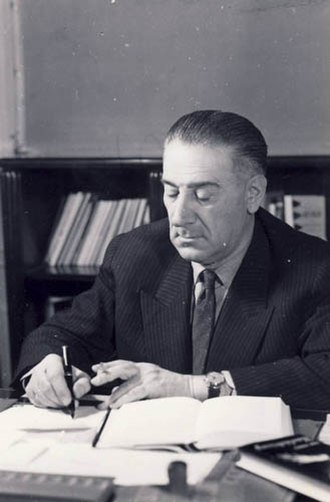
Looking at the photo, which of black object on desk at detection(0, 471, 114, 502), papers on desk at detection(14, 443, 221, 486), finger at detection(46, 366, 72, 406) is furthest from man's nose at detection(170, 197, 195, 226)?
black object on desk at detection(0, 471, 114, 502)

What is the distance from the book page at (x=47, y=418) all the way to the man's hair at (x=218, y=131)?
0.71 m

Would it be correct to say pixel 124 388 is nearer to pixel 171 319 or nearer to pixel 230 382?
pixel 230 382

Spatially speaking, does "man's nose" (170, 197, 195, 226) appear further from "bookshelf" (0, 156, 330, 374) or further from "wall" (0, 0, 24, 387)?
"wall" (0, 0, 24, 387)

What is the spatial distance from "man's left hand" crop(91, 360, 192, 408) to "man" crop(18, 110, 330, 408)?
155 mm

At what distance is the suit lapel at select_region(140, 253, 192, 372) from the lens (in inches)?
75.2

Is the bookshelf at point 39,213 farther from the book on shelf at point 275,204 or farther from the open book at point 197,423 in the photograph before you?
the open book at point 197,423

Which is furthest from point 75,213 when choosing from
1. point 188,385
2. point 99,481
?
point 99,481

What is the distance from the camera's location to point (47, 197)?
2.99 meters

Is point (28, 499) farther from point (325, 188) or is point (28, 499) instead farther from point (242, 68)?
point (242, 68)

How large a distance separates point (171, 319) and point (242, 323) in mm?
194

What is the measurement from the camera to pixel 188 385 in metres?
1.56

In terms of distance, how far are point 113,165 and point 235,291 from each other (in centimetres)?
103

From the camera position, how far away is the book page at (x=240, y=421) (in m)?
1.25

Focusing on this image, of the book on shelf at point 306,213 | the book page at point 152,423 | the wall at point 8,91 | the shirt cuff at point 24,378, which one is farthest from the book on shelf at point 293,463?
the wall at point 8,91
